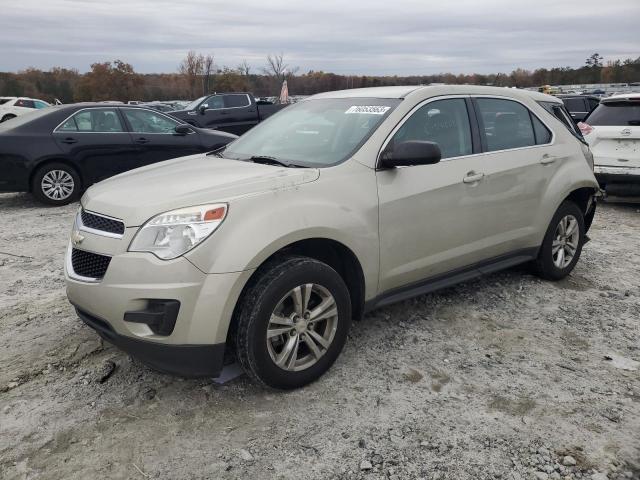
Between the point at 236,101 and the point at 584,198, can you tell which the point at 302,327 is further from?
the point at 236,101

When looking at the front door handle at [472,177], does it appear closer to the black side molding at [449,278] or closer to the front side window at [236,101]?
the black side molding at [449,278]

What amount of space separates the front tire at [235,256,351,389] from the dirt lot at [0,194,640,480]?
182 millimetres

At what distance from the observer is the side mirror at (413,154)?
3.24 m

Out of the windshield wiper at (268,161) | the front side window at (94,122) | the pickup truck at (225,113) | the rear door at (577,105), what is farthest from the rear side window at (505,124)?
the rear door at (577,105)

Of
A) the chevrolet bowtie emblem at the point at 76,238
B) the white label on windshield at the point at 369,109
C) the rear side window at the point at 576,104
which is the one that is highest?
the rear side window at the point at 576,104

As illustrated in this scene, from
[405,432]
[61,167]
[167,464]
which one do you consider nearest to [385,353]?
[405,432]

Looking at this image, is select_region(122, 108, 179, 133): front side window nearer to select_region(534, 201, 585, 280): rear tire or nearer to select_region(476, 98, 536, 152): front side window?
select_region(476, 98, 536, 152): front side window

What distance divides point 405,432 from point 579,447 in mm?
851

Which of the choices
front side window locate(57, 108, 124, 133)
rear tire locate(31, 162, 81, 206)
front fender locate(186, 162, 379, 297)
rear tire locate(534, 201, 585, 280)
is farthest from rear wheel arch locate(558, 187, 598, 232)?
rear tire locate(31, 162, 81, 206)

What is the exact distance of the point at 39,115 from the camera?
319 inches

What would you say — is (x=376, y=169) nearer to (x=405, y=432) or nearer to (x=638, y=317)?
(x=405, y=432)

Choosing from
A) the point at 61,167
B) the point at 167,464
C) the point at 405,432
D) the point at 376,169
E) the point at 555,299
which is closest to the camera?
the point at 167,464

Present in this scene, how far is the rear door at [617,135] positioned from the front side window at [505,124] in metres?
4.12

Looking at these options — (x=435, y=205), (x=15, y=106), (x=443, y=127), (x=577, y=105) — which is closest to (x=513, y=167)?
(x=443, y=127)
